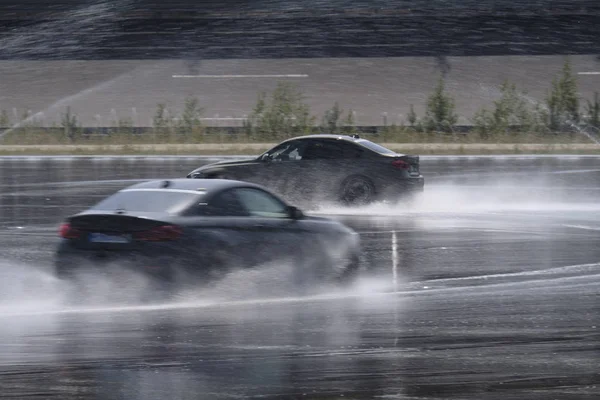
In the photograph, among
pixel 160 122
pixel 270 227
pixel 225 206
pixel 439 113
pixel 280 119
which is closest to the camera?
pixel 225 206

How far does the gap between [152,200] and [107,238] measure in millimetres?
902

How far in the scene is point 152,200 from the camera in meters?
13.0

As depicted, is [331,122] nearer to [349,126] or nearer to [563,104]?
[349,126]

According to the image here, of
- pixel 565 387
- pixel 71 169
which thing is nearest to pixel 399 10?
pixel 71 169

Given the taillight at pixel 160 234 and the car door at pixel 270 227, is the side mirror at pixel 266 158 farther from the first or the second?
the taillight at pixel 160 234

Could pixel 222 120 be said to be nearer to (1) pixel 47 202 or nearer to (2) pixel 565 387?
(1) pixel 47 202

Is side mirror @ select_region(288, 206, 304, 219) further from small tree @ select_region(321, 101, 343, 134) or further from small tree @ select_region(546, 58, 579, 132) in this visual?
small tree @ select_region(546, 58, 579, 132)

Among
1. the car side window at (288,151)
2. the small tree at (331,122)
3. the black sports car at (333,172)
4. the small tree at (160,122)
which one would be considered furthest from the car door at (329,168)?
the small tree at (160,122)

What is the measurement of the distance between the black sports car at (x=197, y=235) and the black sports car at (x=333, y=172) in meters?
8.82

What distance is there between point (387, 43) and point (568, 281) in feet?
145

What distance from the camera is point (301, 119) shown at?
153ft

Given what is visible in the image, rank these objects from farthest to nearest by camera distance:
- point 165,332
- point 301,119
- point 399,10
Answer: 1. point 399,10
2. point 301,119
3. point 165,332

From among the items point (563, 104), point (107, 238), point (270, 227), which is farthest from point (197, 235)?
point (563, 104)

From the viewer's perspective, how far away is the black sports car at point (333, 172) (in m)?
23.2
